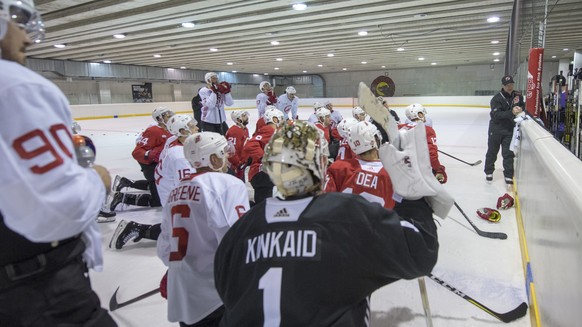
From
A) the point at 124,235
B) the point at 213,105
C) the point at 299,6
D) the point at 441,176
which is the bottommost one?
the point at 124,235

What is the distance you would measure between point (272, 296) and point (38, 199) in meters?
0.60

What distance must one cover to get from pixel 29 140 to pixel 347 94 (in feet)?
109

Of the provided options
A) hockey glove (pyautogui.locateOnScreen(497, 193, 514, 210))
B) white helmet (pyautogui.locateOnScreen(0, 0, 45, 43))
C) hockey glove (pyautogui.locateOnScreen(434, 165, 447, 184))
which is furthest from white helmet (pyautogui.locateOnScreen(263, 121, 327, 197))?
hockey glove (pyautogui.locateOnScreen(497, 193, 514, 210))

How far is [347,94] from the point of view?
3303cm

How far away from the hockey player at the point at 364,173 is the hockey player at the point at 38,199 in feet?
5.29

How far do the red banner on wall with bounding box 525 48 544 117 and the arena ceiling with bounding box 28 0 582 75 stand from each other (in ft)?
5.16

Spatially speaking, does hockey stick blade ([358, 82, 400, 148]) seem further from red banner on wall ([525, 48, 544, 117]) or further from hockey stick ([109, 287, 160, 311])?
red banner on wall ([525, 48, 544, 117])

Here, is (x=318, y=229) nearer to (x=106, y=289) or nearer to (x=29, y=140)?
(x=29, y=140)

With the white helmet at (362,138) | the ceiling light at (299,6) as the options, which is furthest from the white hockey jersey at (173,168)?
the ceiling light at (299,6)

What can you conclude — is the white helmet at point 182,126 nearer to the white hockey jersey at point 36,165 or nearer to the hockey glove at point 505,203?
the white hockey jersey at point 36,165

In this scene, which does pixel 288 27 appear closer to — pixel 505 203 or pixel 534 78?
pixel 534 78

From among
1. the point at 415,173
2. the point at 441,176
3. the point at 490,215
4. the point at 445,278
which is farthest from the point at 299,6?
the point at 415,173

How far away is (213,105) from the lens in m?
6.99

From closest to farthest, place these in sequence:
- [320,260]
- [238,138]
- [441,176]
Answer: [320,260] < [441,176] < [238,138]
